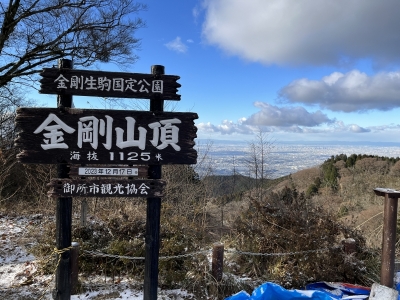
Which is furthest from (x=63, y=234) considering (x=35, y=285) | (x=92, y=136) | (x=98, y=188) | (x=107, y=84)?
(x=107, y=84)

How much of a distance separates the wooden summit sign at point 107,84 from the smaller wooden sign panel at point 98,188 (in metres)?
0.99

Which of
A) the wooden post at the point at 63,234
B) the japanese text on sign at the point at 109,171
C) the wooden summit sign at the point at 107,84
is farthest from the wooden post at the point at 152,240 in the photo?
the wooden post at the point at 63,234

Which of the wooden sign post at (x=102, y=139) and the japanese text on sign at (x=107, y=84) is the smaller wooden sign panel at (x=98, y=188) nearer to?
the wooden sign post at (x=102, y=139)

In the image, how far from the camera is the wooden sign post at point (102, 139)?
326 centimetres

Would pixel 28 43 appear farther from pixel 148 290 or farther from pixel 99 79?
pixel 148 290

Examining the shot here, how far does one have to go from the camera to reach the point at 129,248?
182 inches

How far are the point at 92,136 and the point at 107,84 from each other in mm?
614

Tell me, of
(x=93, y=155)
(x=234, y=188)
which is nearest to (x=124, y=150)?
(x=93, y=155)

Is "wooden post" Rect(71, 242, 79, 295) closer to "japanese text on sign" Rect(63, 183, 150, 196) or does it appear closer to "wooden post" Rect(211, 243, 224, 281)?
"japanese text on sign" Rect(63, 183, 150, 196)

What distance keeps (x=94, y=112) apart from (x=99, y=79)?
0.38m

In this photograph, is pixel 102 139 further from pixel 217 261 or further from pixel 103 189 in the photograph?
pixel 217 261

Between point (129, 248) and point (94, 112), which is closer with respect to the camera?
point (94, 112)

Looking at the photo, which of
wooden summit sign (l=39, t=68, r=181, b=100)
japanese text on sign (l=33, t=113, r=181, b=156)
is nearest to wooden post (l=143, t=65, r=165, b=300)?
wooden summit sign (l=39, t=68, r=181, b=100)

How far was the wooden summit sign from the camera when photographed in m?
3.29
